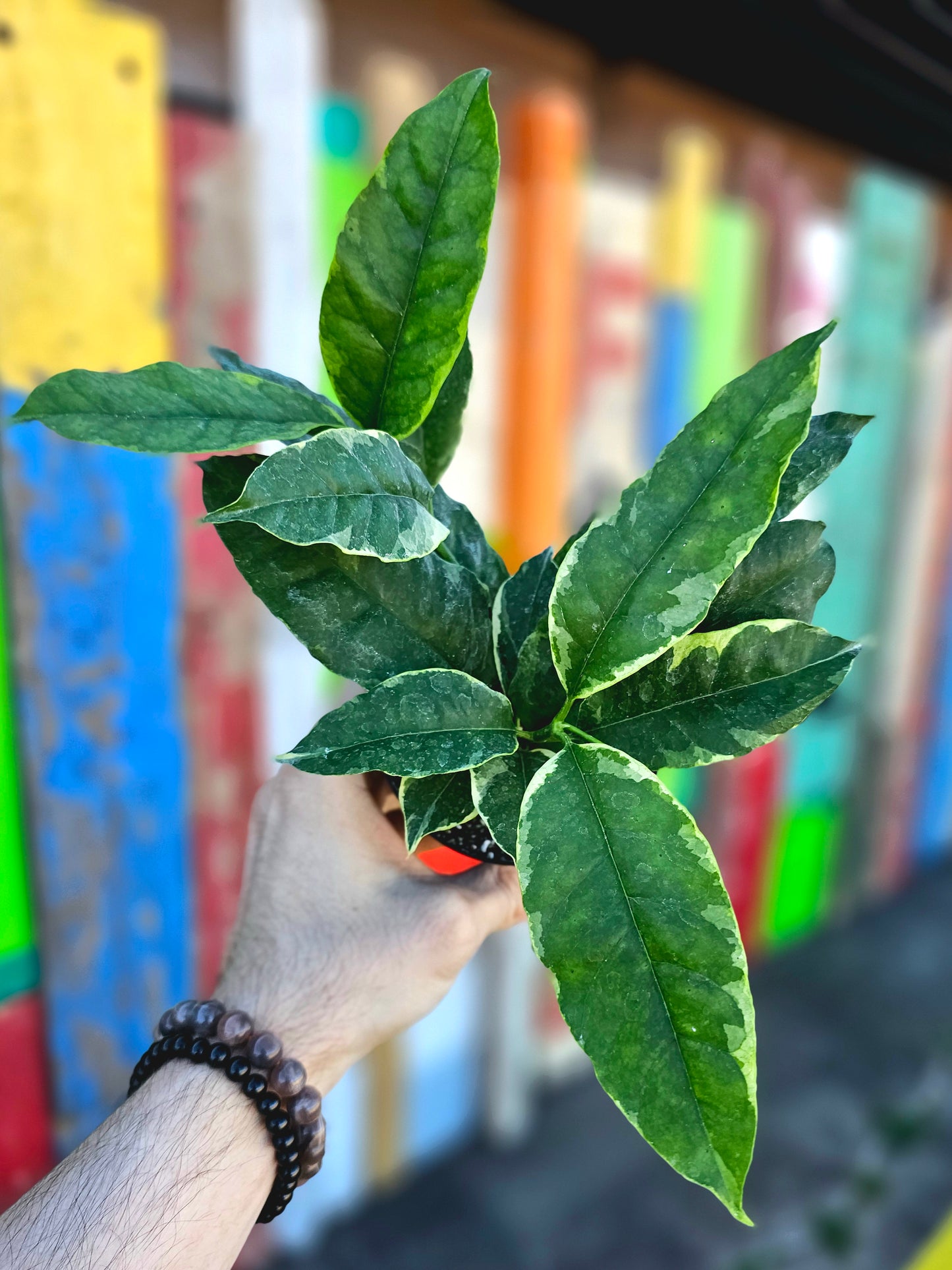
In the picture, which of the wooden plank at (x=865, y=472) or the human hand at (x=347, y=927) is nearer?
the human hand at (x=347, y=927)

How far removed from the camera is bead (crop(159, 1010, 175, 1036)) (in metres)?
0.50

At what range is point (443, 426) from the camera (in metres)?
0.46

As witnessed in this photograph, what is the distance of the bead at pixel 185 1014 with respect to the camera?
0.50 meters

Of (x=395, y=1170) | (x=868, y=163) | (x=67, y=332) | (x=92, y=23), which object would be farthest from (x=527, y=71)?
(x=395, y=1170)

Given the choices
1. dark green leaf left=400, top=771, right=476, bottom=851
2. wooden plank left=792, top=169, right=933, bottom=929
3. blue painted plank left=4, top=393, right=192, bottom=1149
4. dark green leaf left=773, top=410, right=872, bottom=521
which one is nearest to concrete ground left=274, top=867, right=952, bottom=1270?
wooden plank left=792, top=169, right=933, bottom=929

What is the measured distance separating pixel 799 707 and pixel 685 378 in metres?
1.51

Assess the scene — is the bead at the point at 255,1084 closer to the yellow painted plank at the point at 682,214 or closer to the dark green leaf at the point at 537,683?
the dark green leaf at the point at 537,683

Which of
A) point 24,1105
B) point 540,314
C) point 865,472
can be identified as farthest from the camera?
point 865,472

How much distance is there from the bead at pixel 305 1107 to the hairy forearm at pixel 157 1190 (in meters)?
0.02

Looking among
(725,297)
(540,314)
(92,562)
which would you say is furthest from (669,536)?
(725,297)

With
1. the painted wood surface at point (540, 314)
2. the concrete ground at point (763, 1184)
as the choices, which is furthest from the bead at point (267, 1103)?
the concrete ground at point (763, 1184)

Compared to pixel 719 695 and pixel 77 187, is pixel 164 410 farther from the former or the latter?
pixel 77 187

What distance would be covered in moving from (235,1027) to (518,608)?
0.97 ft

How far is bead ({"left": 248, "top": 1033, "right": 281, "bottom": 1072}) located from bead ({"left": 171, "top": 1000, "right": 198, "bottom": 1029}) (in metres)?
0.04
